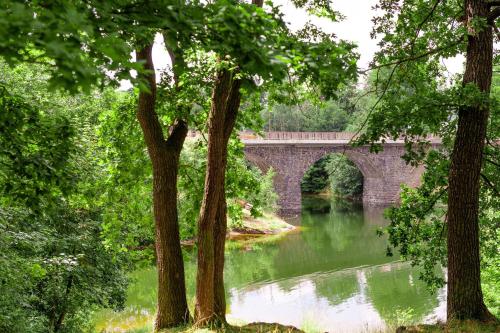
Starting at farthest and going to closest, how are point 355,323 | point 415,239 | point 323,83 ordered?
point 355,323
point 415,239
point 323,83

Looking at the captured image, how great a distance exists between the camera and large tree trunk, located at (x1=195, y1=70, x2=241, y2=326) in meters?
5.60

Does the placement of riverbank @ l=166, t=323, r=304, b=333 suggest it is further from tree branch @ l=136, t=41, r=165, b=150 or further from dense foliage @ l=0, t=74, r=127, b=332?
tree branch @ l=136, t=41, r=165, b=150

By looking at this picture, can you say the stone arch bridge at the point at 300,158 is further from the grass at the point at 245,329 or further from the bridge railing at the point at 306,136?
the grass at the point at 245,329

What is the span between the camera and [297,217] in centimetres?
3206

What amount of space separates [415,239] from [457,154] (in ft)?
6.63

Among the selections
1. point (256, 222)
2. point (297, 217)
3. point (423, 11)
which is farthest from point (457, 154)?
point (297, 217)

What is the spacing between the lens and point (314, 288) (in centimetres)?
1619

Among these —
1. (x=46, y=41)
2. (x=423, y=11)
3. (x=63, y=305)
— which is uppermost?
(x=423, y=11)

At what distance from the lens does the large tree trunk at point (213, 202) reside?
18.4 feet

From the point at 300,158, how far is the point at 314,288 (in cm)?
2024

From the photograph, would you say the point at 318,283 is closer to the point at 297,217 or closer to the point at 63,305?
the point at 63,305

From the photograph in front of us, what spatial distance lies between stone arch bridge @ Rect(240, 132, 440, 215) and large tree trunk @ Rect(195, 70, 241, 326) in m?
27.1

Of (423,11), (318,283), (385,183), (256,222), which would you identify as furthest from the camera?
(385,183)

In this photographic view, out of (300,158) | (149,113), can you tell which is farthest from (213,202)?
(300,158)
